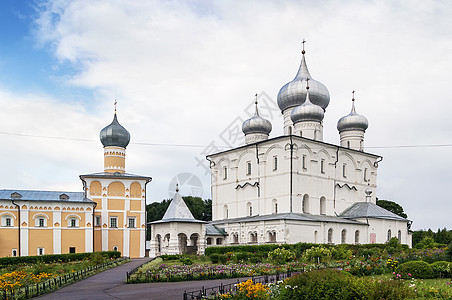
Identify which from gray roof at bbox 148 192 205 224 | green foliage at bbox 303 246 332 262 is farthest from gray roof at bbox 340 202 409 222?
green foliage at bbox 303 246 332 262

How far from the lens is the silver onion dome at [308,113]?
1383 inches

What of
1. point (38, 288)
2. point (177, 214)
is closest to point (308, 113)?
point (177, 214)

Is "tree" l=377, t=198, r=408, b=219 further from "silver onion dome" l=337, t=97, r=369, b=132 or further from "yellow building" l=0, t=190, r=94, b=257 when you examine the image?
"yellow building" l=0, t=190, r=94, b=257

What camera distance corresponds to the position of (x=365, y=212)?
33781mm

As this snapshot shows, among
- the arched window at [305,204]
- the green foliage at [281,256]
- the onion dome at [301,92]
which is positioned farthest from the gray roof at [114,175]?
the green foliage at [281,256]

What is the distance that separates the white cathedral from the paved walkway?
537 inches

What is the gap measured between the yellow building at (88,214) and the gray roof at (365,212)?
14813mm

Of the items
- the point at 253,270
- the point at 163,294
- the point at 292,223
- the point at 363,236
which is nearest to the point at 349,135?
the point at 363,236

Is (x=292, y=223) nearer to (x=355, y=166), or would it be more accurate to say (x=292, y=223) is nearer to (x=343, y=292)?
(x=355, y=166)

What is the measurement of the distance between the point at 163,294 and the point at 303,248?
14.3 m

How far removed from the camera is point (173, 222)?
2923 cm

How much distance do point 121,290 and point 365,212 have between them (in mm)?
23939

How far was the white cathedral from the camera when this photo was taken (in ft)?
99.0

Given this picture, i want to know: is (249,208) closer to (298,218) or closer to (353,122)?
(298,218)
